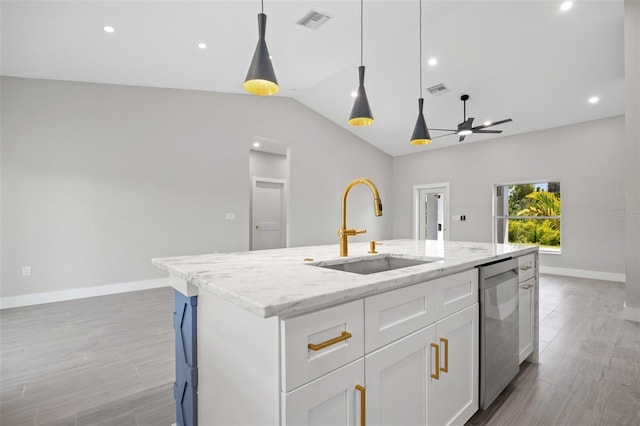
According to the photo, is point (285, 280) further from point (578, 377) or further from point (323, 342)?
point (578, 377)

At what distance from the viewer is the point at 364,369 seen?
98 cm

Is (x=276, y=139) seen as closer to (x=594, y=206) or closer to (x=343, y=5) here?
(x=343, y=5)

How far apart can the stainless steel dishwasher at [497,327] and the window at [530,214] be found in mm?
5014

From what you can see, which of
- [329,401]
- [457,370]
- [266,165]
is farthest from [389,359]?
[266,165]

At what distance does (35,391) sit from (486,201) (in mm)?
7292

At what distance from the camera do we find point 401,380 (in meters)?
1.14

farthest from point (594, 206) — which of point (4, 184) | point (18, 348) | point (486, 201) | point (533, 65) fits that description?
point (4, 184)

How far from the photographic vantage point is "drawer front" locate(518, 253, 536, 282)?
2039 millimetres

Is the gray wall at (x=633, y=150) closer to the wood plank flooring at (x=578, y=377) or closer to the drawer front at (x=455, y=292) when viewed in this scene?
the wood plank flooring at (x=578, y=377)

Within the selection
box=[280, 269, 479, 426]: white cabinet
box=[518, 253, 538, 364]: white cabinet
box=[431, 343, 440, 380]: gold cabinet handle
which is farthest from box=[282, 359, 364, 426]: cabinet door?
box=[518, 253, 538, 364]: white cabinet

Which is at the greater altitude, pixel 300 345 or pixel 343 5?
pixel 343 5

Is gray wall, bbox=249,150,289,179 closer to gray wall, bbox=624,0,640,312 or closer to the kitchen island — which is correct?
the kitchen island

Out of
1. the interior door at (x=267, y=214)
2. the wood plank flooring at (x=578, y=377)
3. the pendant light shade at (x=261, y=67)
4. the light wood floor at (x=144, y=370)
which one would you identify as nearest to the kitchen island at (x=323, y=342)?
the wood plank flooring at (x=578, y=377)

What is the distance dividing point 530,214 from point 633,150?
3.10 meters
